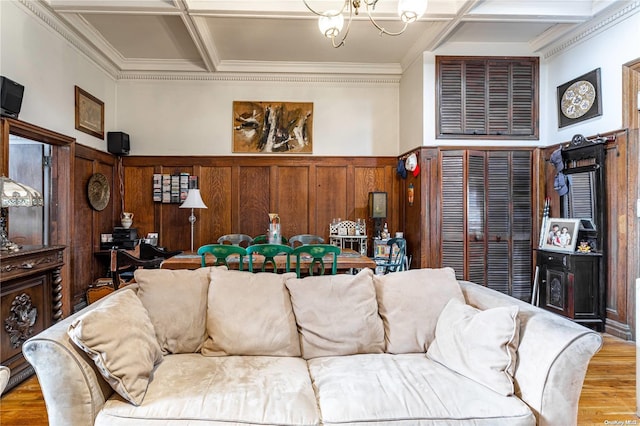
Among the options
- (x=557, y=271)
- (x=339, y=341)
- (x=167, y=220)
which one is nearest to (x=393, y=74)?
(x=557, y=271)

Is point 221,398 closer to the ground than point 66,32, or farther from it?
closer to the ground

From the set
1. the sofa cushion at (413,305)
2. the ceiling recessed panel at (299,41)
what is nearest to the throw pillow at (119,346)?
the sofa cushion at (413,305)

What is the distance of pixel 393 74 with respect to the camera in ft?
18.5

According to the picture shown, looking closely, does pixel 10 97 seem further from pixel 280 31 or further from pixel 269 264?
pixel 280 31

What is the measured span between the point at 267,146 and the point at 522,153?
143 inches

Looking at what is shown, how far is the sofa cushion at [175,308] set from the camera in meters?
2.06

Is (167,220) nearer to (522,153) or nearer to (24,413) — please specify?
(24,413)

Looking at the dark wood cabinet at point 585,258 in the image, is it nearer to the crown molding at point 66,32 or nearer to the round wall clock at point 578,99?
the round wall clock at point 578,99

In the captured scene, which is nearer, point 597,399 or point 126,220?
point 597,399

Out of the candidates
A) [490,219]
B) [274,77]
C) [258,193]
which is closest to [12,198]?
[258,193]

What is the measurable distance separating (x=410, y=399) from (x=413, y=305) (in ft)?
2.20

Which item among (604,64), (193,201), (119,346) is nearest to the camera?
(119,346)

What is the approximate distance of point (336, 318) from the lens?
2135 millimetres

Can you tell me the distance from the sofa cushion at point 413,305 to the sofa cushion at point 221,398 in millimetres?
606
